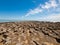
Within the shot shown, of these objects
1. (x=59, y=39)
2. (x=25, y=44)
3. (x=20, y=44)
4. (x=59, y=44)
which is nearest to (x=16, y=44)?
(x=20, y=44)

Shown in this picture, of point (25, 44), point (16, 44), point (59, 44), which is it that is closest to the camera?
Result: point (16, 44)

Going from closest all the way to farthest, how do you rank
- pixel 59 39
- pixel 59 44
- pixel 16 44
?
pixel 16 44, pixel 59 44, pixel 59 39

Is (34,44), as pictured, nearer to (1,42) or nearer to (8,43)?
(8,43)

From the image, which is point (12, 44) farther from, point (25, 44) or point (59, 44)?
point (59, 44)

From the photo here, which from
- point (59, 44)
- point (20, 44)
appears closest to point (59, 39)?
point (59, 44)

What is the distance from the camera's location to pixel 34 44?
232ft

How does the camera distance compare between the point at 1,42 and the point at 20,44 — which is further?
the point at 1,42

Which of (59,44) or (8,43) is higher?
(8,43)

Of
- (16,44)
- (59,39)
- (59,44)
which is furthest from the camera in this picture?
(59,39)

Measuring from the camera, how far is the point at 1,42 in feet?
243


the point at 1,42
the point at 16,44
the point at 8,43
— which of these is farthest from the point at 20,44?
the point at 1,42

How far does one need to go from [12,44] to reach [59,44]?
129 ft

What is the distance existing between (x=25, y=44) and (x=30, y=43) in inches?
165

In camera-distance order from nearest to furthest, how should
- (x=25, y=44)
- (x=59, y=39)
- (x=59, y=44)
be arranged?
(x=25, y=44), (x=59, y=44), (x=59, y=39)
